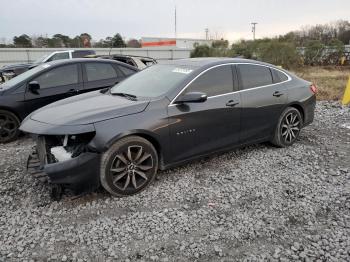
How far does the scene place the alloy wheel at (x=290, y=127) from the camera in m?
5.63

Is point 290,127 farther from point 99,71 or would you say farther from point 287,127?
point 99,71

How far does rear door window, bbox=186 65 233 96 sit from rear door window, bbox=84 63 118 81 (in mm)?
3166

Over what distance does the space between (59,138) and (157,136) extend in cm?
118

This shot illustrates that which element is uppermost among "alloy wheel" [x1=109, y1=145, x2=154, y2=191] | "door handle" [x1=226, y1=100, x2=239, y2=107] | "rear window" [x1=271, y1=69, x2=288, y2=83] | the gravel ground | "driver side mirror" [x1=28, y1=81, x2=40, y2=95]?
"rear window" [x1=271, y1=69, x2=288, y2=83]

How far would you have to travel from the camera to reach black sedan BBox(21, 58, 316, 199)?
369 centimetres

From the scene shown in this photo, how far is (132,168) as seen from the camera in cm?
395

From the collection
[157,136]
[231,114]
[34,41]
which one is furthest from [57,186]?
[34,41]

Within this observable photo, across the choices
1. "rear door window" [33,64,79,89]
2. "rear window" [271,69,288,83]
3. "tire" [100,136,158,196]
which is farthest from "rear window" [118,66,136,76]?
"tire" [100,136,158,196]

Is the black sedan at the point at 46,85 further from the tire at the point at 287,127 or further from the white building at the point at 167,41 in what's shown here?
the white building at the point at 167,41

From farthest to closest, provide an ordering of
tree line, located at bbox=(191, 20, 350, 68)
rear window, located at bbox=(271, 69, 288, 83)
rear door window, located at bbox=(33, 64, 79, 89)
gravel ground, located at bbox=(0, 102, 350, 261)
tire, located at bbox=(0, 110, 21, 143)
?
tree line, located at bbox=(191, 20, 350, 68), rear door window, located at bbox=(33, 64, 79, 89), tire, located at bbox=(0, 110, 21, 143), rear window, located at bbox=(271, 69, 288, 83), gravel ground, located at bbox=(0, 102, 350, 261)

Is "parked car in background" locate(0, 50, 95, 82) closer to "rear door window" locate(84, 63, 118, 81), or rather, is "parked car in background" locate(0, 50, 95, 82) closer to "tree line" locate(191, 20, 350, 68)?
"rear door window" locate(84, 63, 118, 81)

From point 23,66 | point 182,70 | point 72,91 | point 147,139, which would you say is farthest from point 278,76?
point 23,66

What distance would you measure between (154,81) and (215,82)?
88 cm

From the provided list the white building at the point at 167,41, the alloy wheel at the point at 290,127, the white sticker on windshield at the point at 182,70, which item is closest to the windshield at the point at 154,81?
the white sticker on windshield at the point at 182,70
